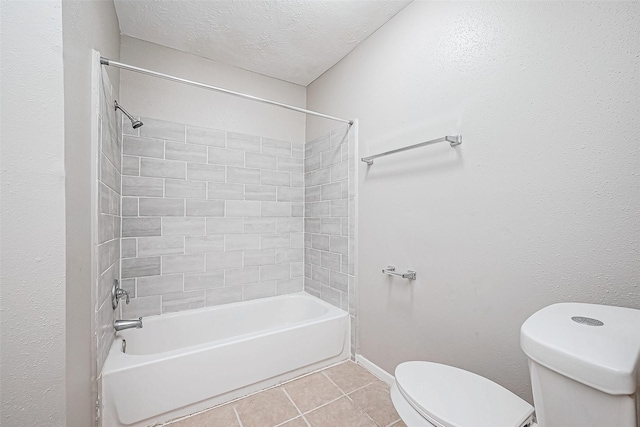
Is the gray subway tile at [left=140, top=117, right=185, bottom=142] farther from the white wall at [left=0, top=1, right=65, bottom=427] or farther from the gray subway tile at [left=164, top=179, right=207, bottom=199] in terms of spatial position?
the white wall at [left=0, top=1, right=65, bottom=427]

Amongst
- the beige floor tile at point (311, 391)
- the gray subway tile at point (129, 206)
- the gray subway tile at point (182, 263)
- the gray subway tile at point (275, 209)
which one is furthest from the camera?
the gray subway tile at point (275, 209)

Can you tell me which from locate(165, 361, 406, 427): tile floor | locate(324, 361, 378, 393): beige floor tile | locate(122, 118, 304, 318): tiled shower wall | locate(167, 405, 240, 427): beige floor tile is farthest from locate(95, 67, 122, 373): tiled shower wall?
locate(324, 361, 378, 393): beige floor tile

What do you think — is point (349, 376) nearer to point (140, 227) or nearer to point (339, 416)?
point (339, 416)

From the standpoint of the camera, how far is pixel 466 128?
1.42 metres

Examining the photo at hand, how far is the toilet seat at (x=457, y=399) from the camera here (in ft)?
3.04

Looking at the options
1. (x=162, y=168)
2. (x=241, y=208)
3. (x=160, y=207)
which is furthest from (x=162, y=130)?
(x=241, y=208)

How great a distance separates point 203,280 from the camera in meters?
2.28

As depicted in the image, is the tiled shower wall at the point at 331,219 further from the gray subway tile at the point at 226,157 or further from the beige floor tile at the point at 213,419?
the beige floor tile at the point at 213,419

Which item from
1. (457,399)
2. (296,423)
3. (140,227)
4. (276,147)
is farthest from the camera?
(276,147)

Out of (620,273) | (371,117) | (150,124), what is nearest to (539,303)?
(620,273)

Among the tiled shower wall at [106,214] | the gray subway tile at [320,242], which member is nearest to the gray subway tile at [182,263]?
the tiled shower wall at [106,214]

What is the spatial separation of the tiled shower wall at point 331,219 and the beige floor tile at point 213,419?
100 cm

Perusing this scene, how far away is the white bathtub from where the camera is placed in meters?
1.43

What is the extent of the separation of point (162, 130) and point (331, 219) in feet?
5.15
